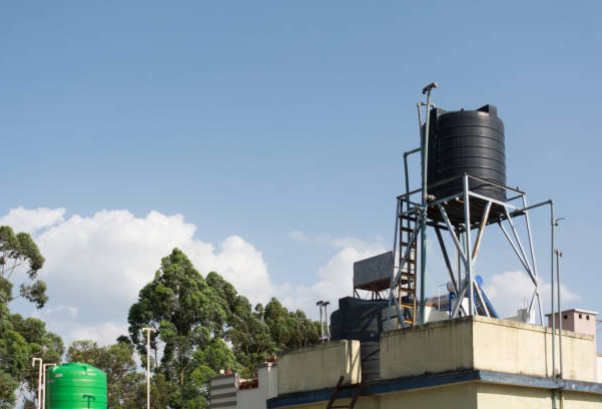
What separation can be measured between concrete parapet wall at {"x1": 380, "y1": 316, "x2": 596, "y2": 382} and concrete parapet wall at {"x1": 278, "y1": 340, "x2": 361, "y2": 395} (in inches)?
49.8

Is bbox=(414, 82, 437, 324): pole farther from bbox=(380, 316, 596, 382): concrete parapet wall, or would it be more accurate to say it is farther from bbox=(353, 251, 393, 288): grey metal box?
bbox=(353, 251, 393, 288): grey metal box

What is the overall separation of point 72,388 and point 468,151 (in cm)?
1420

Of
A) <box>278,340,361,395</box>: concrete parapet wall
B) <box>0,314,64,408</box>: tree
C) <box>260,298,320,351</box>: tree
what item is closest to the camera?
<box>278,340,361,395</box>: concrete parapet wall

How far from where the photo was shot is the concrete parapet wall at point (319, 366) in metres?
21.2

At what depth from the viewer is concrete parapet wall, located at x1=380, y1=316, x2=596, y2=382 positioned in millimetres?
18234

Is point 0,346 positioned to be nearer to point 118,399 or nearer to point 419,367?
point 118,399

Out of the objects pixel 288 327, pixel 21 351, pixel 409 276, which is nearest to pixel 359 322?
pixel 409 276

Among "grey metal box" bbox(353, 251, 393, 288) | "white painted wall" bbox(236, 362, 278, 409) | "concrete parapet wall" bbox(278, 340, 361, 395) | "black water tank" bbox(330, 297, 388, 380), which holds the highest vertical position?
"grey metal box" bbox(353, 251, 393, 288)

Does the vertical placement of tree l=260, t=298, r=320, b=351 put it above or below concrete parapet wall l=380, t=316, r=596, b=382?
above

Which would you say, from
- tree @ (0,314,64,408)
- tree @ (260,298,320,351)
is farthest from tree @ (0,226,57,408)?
tree @ (260,298,320,351)

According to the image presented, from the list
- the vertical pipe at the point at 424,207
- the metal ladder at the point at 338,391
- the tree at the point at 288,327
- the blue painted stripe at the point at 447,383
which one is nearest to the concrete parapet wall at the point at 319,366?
the metal ladder at the point at 338,391

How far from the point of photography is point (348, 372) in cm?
2111

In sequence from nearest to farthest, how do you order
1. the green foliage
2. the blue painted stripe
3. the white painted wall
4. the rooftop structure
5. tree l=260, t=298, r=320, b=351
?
the blue painted stripe, the rooftop structure, the white painted wall, the green foliage, tree l=260, t=298, r=320, b=351

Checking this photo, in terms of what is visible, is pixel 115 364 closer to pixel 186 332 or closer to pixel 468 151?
pixel 186 332
